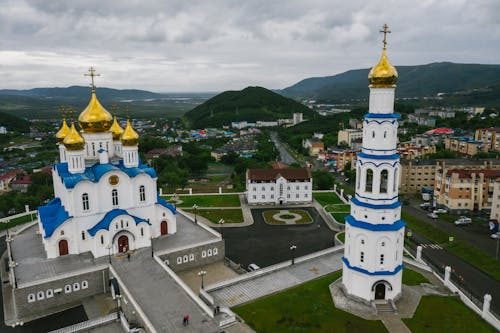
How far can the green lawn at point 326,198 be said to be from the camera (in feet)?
160

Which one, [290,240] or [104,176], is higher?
[104,176]

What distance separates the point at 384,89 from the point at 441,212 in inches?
1173

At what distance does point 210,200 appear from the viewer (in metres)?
49.8

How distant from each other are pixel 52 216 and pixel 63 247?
3.65 m

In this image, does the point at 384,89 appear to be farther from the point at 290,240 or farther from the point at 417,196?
the point at 417,196

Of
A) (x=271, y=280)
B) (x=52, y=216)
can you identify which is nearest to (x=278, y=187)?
(x=271, y=280)

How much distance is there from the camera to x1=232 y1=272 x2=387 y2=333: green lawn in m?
20.4

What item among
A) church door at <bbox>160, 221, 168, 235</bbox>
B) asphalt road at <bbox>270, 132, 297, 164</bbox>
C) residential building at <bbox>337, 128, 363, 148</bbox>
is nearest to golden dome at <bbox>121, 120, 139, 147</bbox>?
church door at <bbox>160, 221, 168, 235</bbox>

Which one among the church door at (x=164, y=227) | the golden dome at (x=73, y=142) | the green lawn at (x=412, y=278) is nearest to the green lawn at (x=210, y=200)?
the church door at (x=164, y=227)

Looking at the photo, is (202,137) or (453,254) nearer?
(453,254)

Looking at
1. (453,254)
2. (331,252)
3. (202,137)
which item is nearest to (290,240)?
(331,252)

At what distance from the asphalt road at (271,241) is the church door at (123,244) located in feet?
29.0

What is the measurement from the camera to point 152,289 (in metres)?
24.0

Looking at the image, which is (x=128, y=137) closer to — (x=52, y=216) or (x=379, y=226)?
(x=52, y=216)
